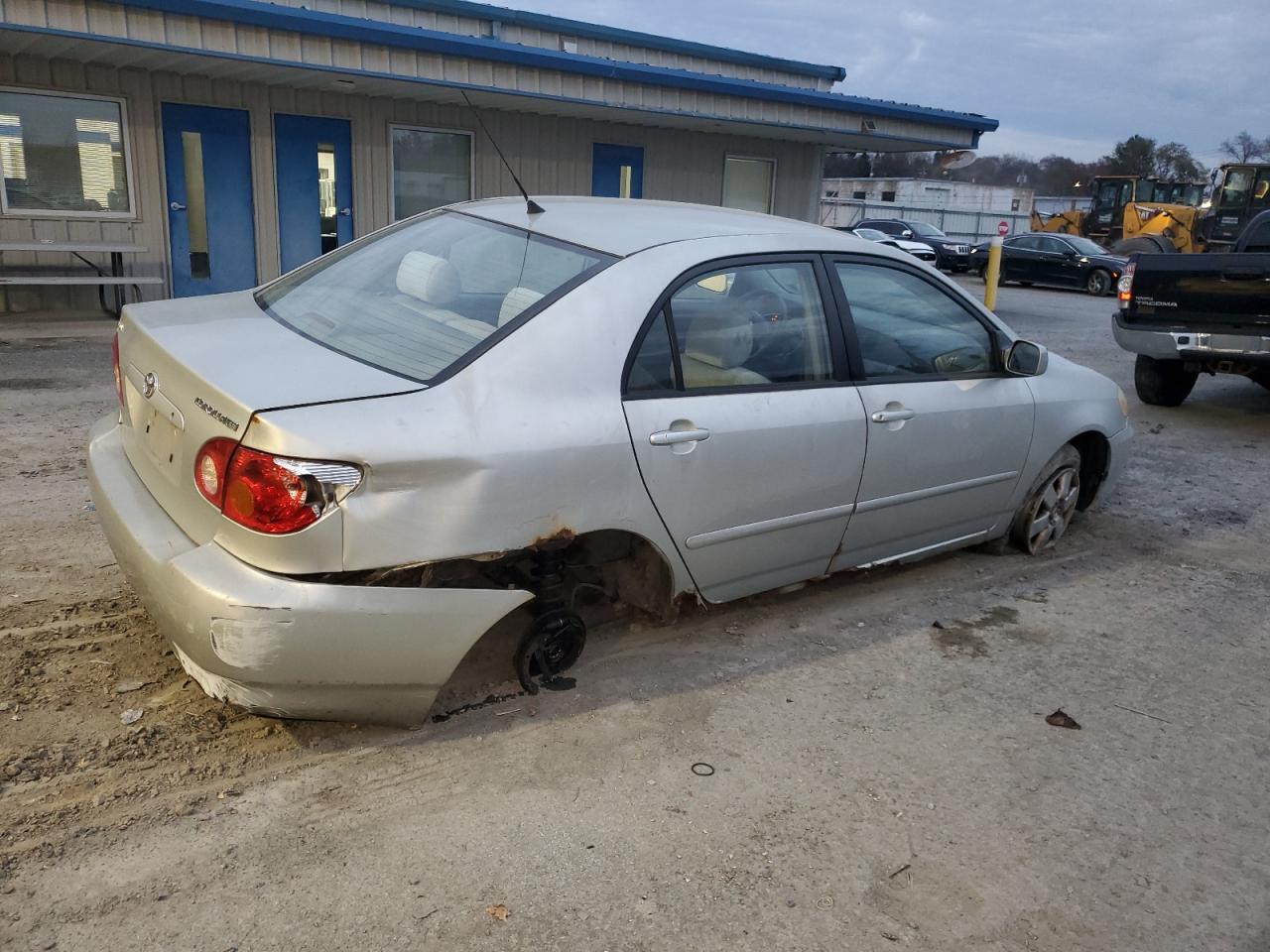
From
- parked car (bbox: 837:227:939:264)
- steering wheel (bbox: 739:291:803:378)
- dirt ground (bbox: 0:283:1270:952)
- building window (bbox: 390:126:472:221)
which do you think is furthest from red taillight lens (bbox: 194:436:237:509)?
parked car (bbox: 837:227:939:264)

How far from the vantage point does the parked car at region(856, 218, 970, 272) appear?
87.7 feet

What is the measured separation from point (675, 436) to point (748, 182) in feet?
46.9

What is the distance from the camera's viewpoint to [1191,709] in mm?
3814

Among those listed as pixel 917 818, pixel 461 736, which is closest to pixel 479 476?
pixel 461 736

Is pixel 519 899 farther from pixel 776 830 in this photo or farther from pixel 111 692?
pixel 111 692

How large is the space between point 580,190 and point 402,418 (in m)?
12.9

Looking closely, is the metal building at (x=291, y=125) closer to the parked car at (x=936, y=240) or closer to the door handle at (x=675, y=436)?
the door handle at (x=675, y=436)

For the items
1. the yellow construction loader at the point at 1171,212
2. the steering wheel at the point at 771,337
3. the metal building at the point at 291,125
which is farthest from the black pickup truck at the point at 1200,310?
the yellow construction loader at the point at 1171,212

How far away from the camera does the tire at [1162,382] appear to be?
9633 millimetres

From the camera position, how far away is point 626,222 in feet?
12.6

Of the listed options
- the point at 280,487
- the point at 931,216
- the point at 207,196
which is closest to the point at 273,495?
the point at 280,487

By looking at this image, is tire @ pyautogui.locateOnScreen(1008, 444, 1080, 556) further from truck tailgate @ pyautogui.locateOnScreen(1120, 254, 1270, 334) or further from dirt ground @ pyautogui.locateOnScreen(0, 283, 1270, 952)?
truck tailgate @ pyautogui.locateOnScreen(1120, 254, 1270, 334)

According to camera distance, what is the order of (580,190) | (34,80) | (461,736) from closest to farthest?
1. (461,736)
2. (34,80)
3. (580,190)

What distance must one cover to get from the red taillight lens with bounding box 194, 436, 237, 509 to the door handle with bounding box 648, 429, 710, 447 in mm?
1282
